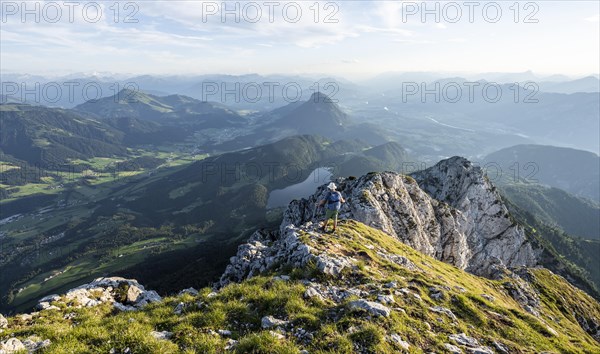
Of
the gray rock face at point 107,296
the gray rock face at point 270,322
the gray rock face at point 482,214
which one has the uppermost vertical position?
the gray rock face at point 270,322

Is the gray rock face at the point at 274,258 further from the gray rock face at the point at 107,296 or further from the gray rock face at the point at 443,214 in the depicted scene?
the gray rock face at the point at 443,214

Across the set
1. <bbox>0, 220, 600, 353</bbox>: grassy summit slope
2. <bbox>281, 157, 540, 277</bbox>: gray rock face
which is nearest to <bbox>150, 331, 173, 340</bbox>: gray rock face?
<bbox>0, 220, 600, 353</bbox>: grassy summit slope

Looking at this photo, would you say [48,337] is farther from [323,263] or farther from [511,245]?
[511,245]

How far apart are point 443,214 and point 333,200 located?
58.2 meters

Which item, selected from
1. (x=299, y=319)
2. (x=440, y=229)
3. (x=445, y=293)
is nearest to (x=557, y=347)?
(x=445, y=293)

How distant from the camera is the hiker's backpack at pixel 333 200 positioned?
33188 mm

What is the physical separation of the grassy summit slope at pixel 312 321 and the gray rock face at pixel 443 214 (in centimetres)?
3108

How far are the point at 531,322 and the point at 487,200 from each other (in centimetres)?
9487

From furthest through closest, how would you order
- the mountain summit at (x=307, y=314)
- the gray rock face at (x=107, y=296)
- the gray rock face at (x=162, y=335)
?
1. the gray rock face at (x=107, y=296)
2. the gray rock face at (x=162, y=335)
3. the mountain summit at (x=307, y=314)

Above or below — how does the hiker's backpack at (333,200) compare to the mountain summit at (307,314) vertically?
above

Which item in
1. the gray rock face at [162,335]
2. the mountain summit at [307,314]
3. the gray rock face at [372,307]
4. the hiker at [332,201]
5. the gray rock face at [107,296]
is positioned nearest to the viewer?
the mountain summit at [307,314]

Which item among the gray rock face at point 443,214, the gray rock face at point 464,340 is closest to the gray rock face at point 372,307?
the gray rock face at point 464,340

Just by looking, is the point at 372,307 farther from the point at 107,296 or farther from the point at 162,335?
the point at 107,296

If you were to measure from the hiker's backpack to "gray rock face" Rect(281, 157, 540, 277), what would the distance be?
74.7 feet
